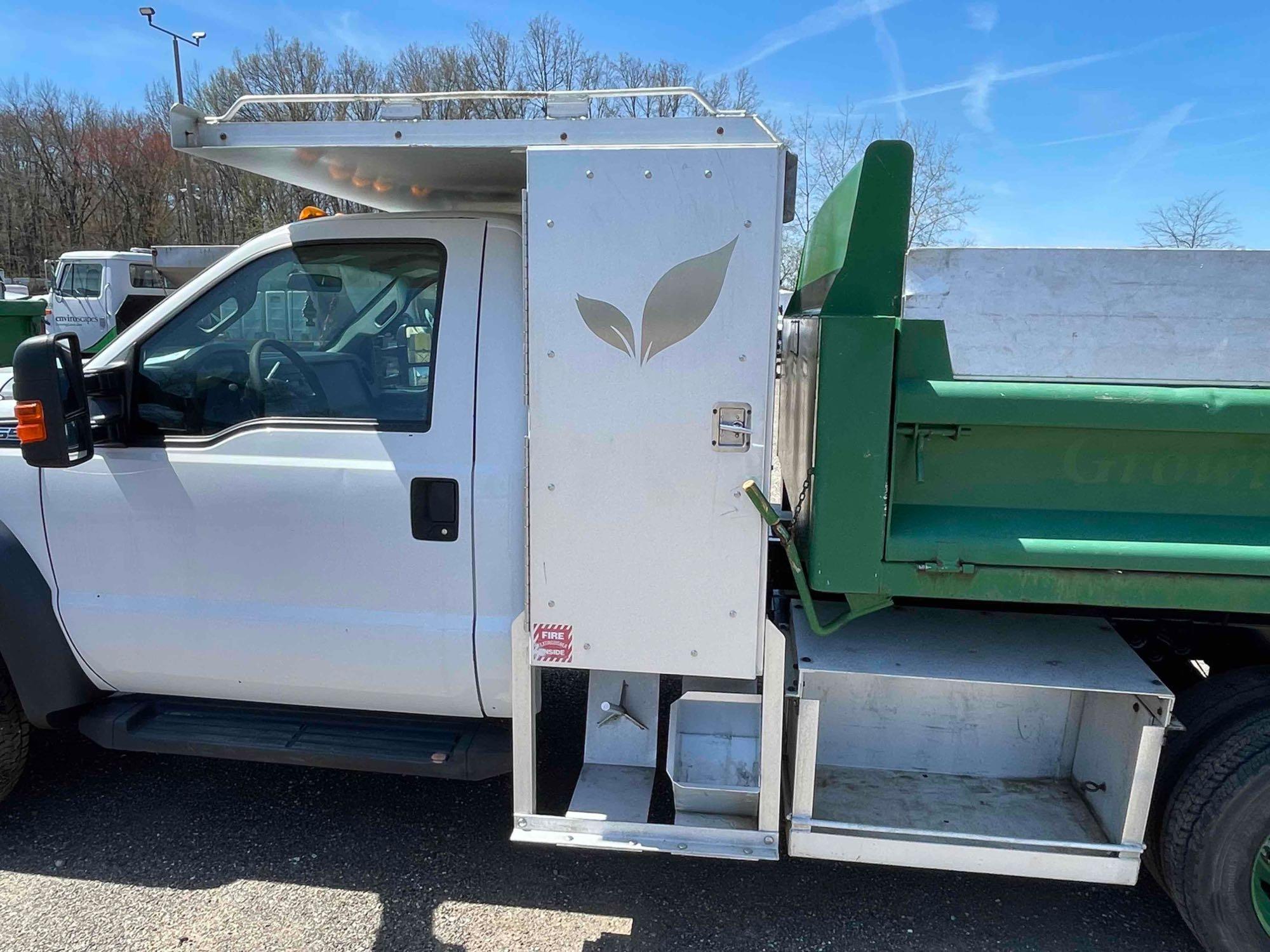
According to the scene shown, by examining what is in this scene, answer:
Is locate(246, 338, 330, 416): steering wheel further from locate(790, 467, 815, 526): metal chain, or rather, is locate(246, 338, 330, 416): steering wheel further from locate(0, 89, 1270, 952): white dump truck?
locate(790, 467, 815, 526): metal chain

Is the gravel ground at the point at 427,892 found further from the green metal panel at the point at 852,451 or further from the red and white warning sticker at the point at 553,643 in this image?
the green metal panel at the point at 852,451

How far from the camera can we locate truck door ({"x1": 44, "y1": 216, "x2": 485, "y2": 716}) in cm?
255

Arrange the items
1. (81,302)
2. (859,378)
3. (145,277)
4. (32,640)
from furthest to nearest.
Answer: (145,277) → (81,302) → (32,640) → (859,378)

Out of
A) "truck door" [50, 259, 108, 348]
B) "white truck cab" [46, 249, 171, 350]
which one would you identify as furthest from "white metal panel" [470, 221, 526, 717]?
"truck door" [50, 259, 108, 348]

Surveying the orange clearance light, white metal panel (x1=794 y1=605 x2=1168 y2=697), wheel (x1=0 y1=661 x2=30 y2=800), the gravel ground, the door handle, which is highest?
the orange clearance light

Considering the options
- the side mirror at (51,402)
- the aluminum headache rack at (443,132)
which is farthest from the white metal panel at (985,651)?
the side mirror at (51,402)

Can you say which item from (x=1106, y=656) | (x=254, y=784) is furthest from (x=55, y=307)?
(x=1106, y=656)

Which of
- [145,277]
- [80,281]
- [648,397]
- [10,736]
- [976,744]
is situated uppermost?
[145,277]

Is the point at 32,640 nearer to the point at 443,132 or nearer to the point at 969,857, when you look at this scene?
the point at 443,132

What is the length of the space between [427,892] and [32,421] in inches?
74.0

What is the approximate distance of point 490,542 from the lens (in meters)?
2.52

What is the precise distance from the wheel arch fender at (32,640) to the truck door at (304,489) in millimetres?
68

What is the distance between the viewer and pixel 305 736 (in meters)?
2.77

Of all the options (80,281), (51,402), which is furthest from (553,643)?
(80,281)
